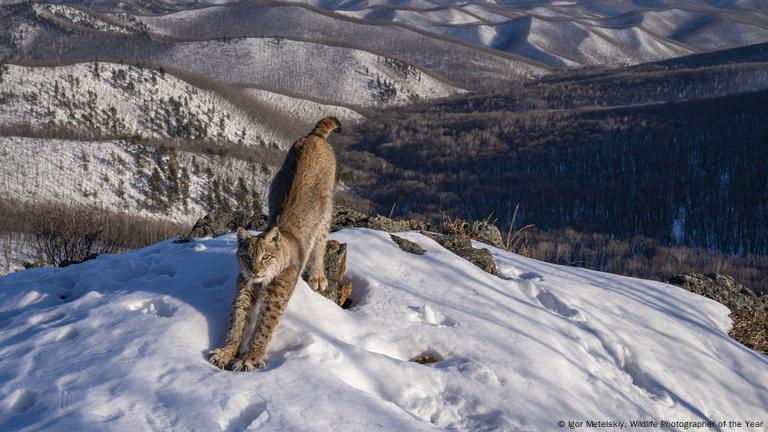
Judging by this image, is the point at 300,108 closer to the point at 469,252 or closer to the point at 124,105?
the point at 124,105

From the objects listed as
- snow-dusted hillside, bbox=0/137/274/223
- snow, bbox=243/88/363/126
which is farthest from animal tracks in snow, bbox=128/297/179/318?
snow, bbox=243/88/363/126

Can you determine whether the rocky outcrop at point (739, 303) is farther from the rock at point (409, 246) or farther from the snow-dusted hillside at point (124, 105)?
the snow-dusted hillside at point (124, 105)

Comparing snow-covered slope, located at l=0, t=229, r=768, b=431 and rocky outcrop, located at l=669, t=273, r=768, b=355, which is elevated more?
snow-covered slope, located at l=0, t=229, r=768, b=431

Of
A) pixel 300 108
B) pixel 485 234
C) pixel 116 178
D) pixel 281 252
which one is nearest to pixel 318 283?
pixel 281 252

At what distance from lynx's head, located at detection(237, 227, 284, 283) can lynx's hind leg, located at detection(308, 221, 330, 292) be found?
3.65 ft

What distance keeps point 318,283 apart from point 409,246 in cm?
207

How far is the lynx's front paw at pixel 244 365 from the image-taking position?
503cm

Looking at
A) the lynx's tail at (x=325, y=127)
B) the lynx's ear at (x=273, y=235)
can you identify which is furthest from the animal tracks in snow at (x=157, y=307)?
the lynx's tail at (x=325, y=127)

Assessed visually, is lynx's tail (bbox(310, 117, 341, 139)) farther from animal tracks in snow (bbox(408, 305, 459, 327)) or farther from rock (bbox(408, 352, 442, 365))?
rock (bbox(408, 352, 442, 365))

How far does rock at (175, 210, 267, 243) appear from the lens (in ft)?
31.0

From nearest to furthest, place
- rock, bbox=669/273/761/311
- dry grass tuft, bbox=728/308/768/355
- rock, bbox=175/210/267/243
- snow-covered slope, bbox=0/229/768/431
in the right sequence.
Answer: snow-covered slope, bbox=0/229/768/431, dry grass tuft, bbox=728/308/768/355, rock, bbox=175/210/267/243, rock, bbox=669/273/761/311

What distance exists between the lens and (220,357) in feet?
16.9

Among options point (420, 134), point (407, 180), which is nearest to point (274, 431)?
point (407, 180)

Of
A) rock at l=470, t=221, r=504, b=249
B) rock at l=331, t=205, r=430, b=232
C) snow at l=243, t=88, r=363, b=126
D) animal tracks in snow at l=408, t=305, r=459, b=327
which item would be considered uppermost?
animal tracks in snow at l=408, t=305, r=459, b=327
